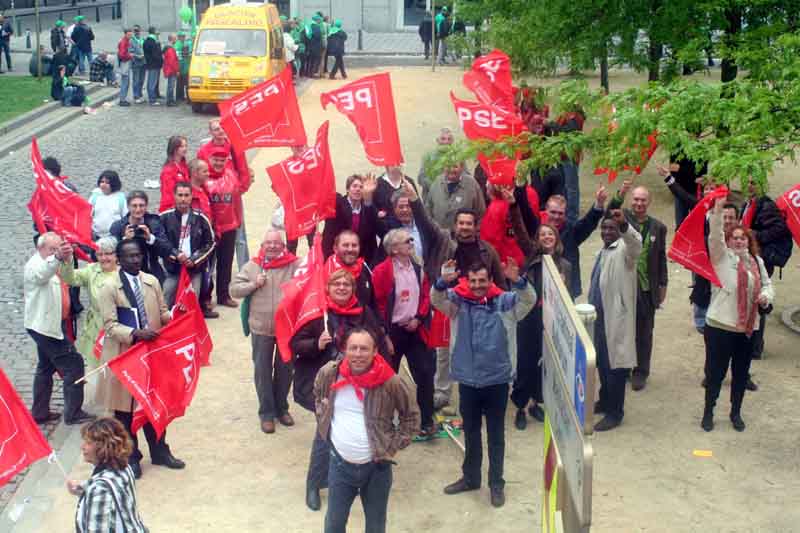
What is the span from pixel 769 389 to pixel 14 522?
6.35 metres

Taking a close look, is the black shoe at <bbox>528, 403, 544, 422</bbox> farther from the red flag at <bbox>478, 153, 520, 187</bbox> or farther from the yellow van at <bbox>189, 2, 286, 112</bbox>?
the yellow van at <bbox>189, 2, 286, 112</bbox>

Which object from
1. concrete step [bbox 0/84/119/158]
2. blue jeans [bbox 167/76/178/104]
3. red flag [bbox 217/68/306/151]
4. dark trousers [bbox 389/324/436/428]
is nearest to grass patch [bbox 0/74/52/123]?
concrete step [bbox 0/84/119/158]

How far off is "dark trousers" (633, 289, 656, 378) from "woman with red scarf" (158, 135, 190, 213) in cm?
472

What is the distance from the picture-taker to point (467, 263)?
9.05 meters

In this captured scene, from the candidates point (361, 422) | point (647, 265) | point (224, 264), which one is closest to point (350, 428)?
point (361, 422)

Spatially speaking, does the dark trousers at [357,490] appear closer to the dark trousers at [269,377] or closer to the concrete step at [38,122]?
the dark trousers at [269,377]

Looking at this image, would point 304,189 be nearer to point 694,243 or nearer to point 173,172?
point 173,172

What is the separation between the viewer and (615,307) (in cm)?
959

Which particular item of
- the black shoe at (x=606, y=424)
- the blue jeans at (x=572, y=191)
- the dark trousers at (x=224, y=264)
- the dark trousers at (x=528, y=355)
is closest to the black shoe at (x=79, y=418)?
the dark trousers at (x=224, y=264)

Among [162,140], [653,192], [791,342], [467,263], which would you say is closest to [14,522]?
[467,263]

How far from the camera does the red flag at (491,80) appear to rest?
12094 mm

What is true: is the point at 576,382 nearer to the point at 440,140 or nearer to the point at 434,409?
the point at 434,409

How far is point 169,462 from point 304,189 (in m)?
2.76

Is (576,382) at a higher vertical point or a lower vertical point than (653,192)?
higher
